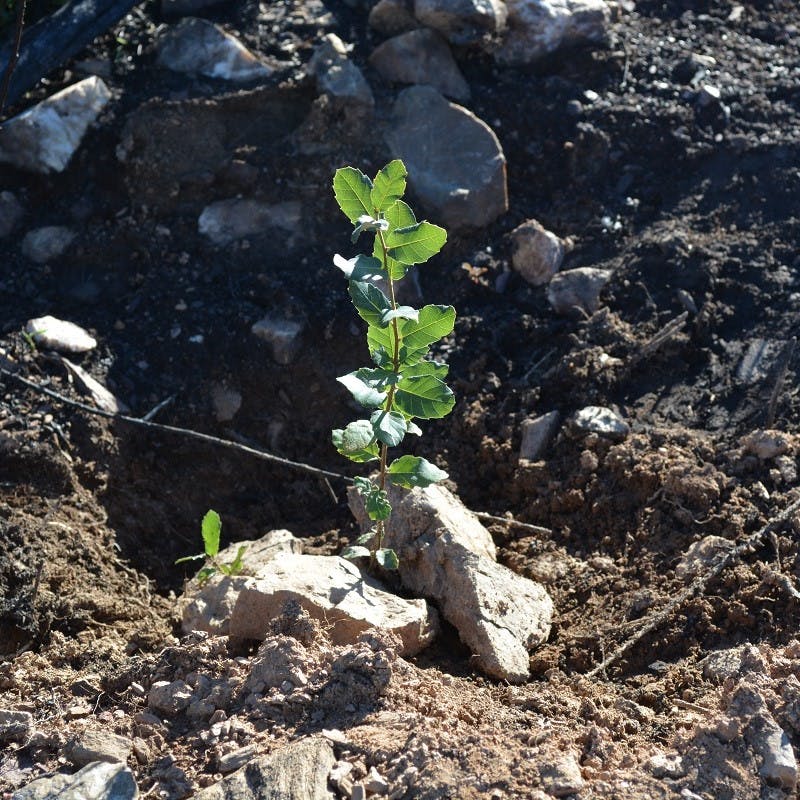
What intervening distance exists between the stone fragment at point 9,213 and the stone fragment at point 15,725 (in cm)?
232

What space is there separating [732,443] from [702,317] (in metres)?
0.59

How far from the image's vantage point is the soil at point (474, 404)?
7.04 ft

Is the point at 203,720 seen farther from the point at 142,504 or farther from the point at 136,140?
the point at 136,140

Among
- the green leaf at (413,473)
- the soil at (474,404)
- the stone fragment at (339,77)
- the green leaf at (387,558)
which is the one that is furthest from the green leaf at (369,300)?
the stone fragment at (339,77)

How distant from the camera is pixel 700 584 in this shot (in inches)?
104

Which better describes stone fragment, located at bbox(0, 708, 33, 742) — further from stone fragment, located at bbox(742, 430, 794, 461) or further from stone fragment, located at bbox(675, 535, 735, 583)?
stone fragment, located at bbox(742, 430, 794, 461)

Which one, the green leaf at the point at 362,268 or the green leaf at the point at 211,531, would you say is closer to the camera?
the green leaf at the point at 362,268

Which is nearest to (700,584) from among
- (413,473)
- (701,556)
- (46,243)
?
(701,556)

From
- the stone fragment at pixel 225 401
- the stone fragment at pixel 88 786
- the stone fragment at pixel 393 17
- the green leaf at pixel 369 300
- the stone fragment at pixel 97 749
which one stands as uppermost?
the green leaf at pixel 369 300

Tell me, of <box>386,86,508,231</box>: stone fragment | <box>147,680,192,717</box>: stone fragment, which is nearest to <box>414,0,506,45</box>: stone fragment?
<box>386,86,508,231</box>: stone fragment

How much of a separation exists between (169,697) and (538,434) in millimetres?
1616

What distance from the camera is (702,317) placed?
3494 millimetres

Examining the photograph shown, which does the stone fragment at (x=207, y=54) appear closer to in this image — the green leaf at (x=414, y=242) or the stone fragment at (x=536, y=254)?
the stone fragment at (x=536, y=254)

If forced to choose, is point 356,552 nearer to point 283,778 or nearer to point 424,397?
point 424,397
